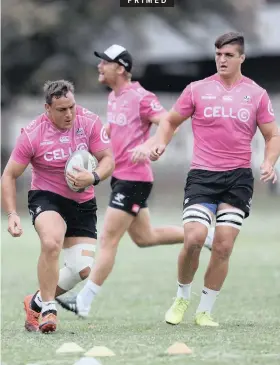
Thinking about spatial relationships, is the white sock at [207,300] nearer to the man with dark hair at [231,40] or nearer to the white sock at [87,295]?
the white sock at [87,295]

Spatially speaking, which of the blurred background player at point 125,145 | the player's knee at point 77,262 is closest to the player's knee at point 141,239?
the blurred background player at point 125,145

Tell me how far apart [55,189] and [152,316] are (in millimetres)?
1820

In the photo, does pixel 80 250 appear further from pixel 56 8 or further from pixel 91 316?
pixel 56 8

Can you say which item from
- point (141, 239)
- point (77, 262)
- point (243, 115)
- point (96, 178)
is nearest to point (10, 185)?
point (96, 178)

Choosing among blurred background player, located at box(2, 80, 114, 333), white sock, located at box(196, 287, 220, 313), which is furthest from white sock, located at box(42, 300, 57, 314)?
white sock, located at box(196, 287, 220, 313)

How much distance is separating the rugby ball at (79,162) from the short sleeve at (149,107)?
164cm

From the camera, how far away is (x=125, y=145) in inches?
420

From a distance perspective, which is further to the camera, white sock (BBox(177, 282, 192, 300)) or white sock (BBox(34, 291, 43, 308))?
white sock (BBox(177, 282, 192, 300))

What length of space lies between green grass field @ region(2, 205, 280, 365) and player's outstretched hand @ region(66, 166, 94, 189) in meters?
1.17

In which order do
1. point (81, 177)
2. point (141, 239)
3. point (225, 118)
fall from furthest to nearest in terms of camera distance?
1. point (141, 239)
2. point (225, 118)
3. point (81, 177)

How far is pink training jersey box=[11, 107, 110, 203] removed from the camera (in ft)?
29.0

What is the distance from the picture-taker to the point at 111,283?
45.1ft

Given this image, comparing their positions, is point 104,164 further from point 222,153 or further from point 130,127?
point 130,127

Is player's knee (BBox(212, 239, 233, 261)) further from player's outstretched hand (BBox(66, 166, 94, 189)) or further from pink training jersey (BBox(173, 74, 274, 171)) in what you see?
player's outstretched hand (BBox(66, 166, 94, 189))
